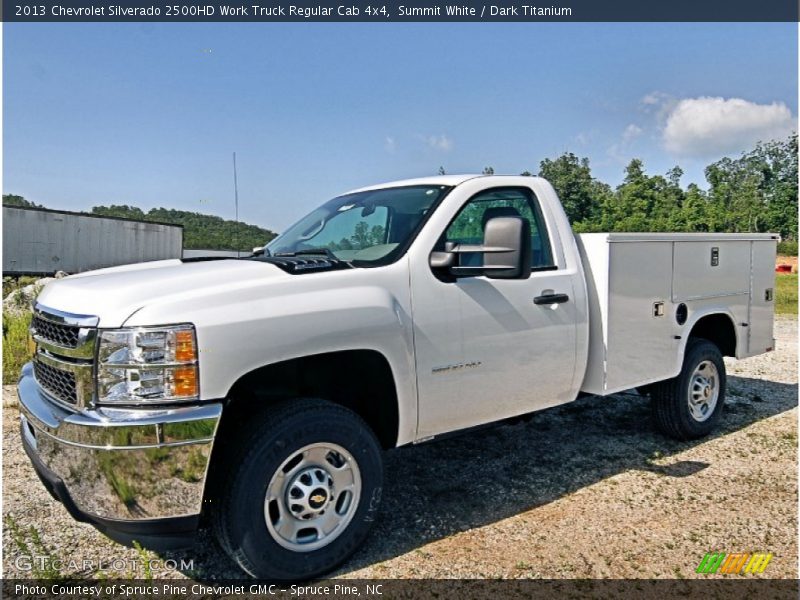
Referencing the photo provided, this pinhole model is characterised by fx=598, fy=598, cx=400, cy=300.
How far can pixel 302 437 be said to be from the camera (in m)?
2.81

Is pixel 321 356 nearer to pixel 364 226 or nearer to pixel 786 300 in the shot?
pixel 364 226

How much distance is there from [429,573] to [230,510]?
3.51 ft

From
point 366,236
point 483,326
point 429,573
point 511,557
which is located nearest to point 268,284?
point 366,236

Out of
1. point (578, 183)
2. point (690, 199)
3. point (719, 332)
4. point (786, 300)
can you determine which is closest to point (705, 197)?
Answer: point (690, 199)

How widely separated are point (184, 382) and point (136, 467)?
1.28 ft

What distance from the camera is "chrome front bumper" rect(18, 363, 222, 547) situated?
2453 mm

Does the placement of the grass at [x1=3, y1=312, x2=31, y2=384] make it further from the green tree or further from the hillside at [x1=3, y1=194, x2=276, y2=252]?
the green tree

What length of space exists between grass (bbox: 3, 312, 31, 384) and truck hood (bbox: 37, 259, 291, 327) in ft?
15.0

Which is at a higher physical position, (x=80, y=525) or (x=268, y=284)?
(x=268, y=284)

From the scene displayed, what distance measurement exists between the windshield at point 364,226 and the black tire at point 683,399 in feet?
8.67

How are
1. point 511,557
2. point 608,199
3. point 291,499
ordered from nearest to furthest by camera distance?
1. point 291,499
2. point 511,557
3. point 608,199

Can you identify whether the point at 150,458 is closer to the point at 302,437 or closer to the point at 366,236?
the point at 302,437

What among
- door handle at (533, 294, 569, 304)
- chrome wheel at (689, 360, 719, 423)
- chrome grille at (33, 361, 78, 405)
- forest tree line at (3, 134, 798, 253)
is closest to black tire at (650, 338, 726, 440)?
chrome wheel at (689, 360, 719, 423)

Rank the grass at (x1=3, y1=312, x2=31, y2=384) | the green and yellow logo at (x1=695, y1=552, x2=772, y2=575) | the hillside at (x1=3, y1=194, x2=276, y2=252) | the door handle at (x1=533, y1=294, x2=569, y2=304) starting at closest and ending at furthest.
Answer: the green and yellow logo at (x1=695, y1=552, x2=772, y2=575) < the door handle at (x1=533, y1=294, x2=569, y2=304) < the hillside at (x1=3, y1=194, x2=276, y2=252) < the grass at (x1=3, y1=312, x2=31, y2=384)
